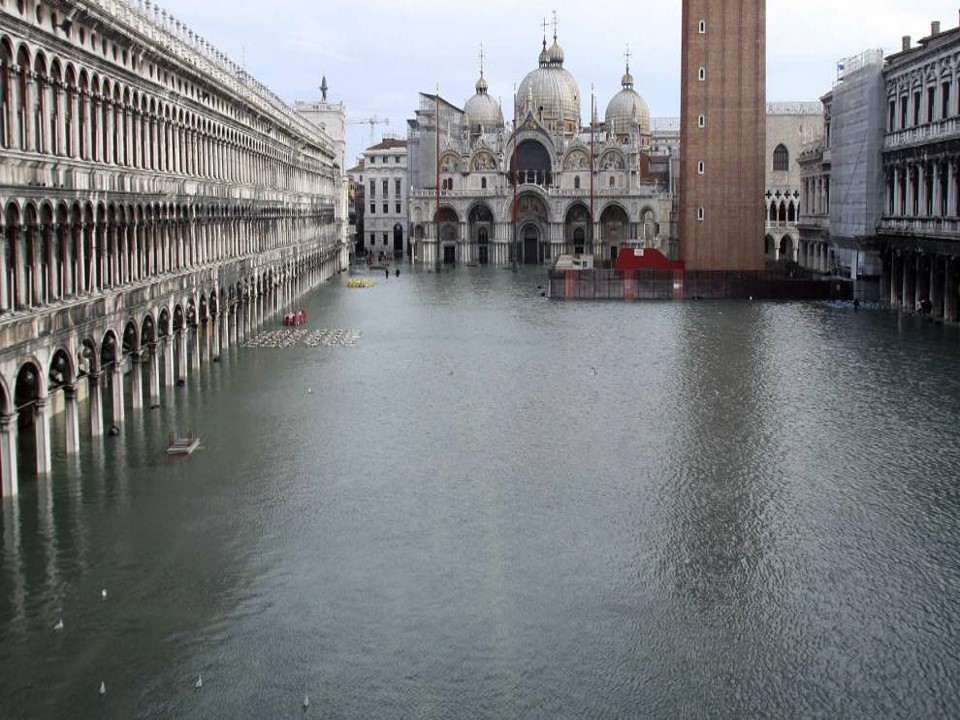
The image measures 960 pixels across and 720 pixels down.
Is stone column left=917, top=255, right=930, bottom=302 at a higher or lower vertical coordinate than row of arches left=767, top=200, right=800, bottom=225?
lower

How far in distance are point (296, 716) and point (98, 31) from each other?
18.1 meters

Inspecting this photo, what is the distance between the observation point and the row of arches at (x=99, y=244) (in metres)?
21.4

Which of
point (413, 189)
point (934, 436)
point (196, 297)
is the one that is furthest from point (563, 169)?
point (934, 436)

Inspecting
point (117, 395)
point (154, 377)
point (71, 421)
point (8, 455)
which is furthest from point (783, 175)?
point (8, 455)

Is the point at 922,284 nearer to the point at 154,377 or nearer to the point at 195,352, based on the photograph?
the point at 195,352

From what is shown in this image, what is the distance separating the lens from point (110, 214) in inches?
1080

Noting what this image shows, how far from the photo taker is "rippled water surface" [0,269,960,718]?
556 inches

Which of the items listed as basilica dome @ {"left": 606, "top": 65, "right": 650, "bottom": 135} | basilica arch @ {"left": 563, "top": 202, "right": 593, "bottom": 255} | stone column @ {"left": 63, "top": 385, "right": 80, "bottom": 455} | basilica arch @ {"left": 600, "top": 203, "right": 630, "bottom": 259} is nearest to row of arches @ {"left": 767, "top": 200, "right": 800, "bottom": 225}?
basilica arch @ {"left": 600, "top": 203, "right": 630, "bottom": 259}

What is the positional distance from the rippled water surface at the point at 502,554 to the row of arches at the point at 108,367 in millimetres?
762

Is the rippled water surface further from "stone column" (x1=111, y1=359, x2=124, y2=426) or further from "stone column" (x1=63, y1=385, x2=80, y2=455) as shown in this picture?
"stone column" (x1=111, y1=359, x2=124, y2=426)

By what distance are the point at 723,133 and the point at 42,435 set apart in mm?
53150

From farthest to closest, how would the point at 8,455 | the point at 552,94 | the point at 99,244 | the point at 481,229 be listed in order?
the point at 552,94 < the point at 481,229 < the point at 99,244 < the point at 8,455

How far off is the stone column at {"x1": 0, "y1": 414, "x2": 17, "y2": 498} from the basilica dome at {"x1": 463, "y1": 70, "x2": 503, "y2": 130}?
101 metres

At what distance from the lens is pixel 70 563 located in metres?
18.2
